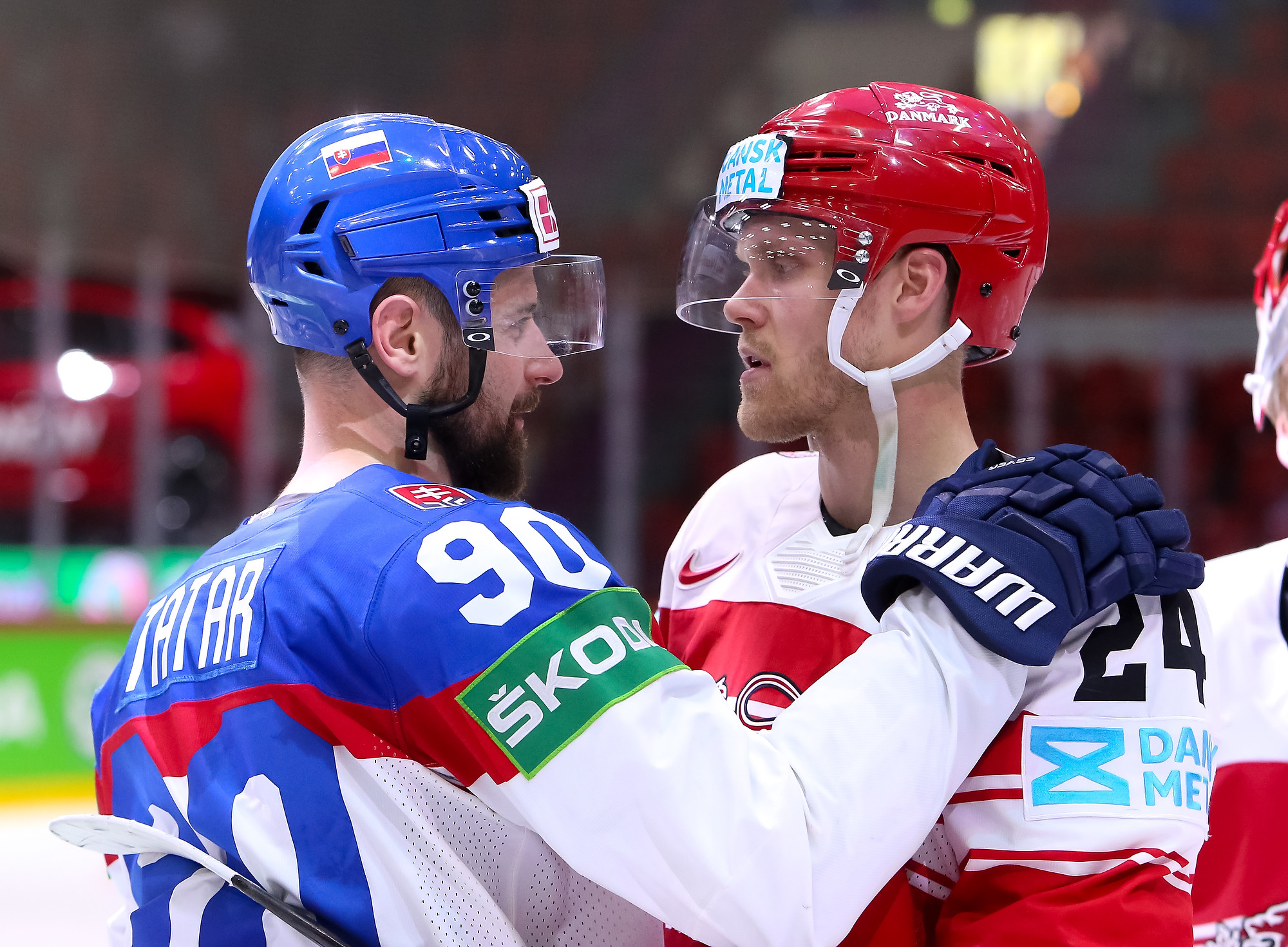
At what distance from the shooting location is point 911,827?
1.42 m

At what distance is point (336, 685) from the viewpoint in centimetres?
144

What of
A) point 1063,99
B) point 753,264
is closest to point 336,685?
point 753,264

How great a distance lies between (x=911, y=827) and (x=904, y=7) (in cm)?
819

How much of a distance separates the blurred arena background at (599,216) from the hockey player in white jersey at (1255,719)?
4.40m

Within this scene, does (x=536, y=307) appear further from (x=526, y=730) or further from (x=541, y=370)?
(x=526, y=730)

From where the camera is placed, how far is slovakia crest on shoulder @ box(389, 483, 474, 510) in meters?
1.50

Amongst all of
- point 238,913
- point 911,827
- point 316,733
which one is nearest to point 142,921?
point 238,913

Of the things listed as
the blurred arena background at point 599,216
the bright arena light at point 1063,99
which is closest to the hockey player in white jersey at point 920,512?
the blurred arena background at point 599,216

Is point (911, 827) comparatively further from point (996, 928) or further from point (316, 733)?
point (316, 733)

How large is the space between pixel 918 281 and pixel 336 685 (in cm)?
97

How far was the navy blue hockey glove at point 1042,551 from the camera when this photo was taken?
4.59 ft

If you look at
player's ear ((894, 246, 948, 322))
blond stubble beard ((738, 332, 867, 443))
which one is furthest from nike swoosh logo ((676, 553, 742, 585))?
player's ear ((894, 246, 948, 322))

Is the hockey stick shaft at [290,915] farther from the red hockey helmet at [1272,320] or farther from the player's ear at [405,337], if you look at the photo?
the red hockey helmet at [1272,320]

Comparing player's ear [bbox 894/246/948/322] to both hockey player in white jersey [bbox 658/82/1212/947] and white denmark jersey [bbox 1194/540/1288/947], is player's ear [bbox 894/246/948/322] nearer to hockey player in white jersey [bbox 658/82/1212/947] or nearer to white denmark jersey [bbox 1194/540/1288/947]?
hockey player in white jersey [bbox 658/82/1212/947]
